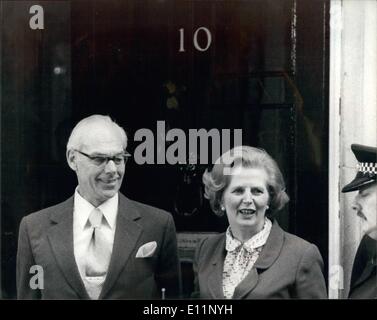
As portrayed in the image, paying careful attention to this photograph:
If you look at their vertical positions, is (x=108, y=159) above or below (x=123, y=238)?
above

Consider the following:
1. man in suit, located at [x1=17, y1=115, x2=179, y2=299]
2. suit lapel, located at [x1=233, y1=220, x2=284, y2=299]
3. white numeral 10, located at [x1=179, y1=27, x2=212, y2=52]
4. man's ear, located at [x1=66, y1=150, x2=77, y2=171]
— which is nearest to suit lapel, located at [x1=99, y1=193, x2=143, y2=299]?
man in suit, located at [x1=17, y1=115, x2=179, y2=299]


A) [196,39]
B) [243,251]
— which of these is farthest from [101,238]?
[196,39]

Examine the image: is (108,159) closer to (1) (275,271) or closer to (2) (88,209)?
(2) (88,209)

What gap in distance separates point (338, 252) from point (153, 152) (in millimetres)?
1098

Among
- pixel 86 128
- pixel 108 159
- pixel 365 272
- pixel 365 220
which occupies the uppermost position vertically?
pixel 86 128

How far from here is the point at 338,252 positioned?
4.30 m

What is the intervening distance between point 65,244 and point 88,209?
0.22 metres

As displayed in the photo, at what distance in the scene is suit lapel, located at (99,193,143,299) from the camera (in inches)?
169

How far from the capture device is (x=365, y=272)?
431cm

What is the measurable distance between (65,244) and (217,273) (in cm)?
81

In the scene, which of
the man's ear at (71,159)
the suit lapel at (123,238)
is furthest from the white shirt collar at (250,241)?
the man's ear at (71,159)

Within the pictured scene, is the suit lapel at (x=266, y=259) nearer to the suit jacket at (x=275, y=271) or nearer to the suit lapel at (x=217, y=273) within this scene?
the suit jacket at (x=275, y=271)

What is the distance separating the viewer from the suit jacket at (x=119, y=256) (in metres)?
4.30

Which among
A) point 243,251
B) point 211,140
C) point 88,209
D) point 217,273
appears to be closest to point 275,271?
point 243,251
